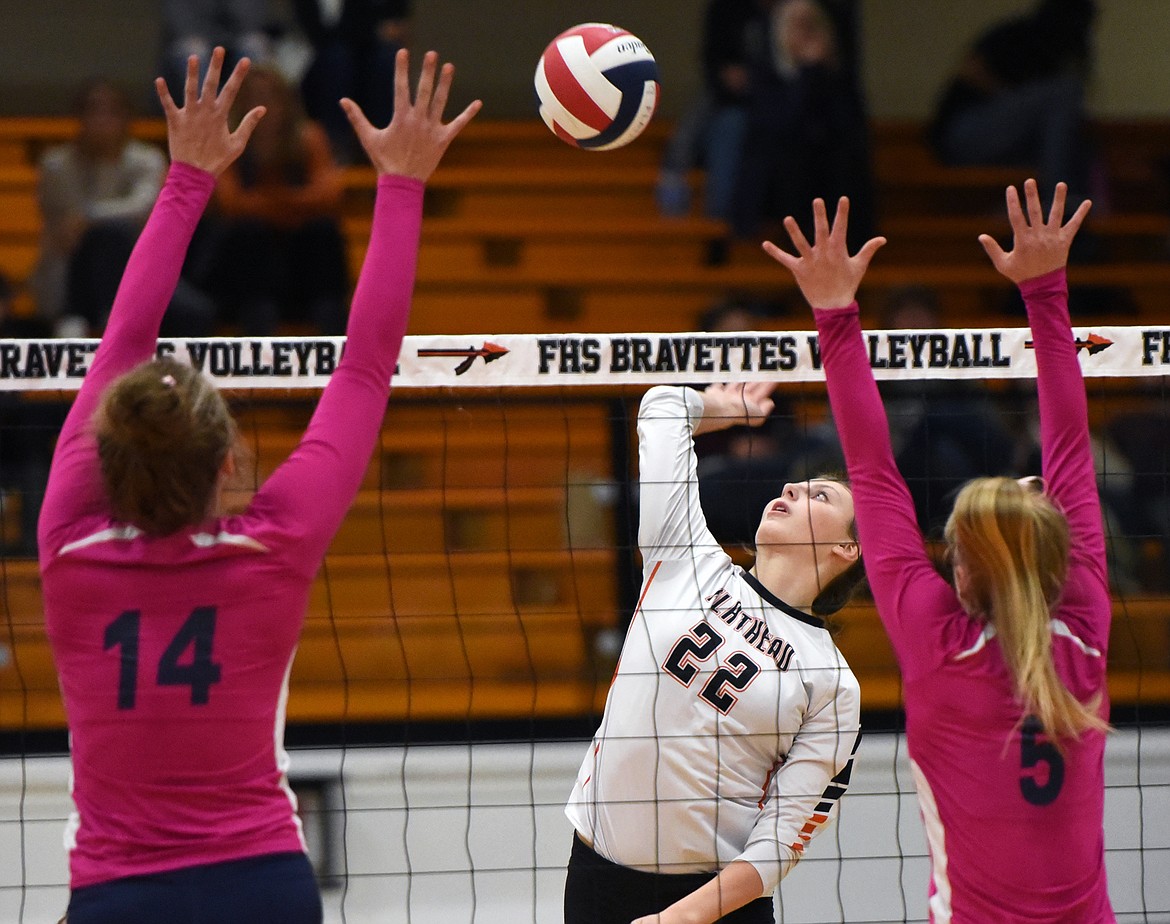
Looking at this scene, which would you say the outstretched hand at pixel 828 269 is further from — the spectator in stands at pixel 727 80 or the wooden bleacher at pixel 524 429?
the spectator in stands at pixel 727 80

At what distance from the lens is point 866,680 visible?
5863 mm

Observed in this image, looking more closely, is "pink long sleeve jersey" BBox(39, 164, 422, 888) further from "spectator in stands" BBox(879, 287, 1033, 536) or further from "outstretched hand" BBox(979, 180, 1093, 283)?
"spectator in stands" BBox(879, 287, 1033, 536)

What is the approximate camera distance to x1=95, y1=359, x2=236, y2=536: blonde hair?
2.04 meters

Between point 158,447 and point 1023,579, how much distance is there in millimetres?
1317

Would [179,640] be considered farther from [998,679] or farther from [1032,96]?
[1032,96]

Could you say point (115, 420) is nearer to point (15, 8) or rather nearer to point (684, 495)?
point (684, 495)

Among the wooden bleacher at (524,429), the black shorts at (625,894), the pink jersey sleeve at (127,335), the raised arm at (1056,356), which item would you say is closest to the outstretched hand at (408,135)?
the pink jersey sleeve at (127,335)

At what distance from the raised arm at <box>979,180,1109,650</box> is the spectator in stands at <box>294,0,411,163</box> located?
5987mm

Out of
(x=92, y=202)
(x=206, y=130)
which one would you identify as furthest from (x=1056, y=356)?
(x=92, y=202)

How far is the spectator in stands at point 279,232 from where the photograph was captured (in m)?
7.18

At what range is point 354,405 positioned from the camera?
217 cm

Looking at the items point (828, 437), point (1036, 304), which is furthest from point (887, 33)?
point (1036, 304)

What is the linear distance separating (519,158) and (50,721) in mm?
5025

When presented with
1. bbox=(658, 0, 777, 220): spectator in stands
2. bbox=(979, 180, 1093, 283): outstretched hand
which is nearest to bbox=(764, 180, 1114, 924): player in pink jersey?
bbox=(979, 180, 1093, 283): outstretched hand
